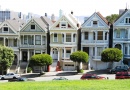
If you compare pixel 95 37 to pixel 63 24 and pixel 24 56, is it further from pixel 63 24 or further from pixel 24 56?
pixel 24 56

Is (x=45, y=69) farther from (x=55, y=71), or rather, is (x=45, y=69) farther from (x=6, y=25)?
(x=6, y=25)

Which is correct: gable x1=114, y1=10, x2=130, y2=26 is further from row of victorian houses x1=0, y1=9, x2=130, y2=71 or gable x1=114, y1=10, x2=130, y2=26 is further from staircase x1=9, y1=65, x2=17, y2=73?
staircase x1=9, y1=65, x2=17, y2=73

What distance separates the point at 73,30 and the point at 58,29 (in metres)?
2.65

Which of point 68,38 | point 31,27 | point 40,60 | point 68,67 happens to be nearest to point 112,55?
point 68,67

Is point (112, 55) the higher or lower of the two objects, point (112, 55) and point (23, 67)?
the higher

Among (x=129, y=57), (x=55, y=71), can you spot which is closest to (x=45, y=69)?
(x=55, y=71)

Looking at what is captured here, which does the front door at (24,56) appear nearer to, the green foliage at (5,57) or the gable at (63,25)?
the green foliage at (5,57)

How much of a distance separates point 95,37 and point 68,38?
15.7 feet

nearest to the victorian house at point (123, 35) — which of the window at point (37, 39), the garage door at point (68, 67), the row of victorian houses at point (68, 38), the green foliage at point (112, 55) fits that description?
the row of victorian houses at point (68, 38)

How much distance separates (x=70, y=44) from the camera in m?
54.7

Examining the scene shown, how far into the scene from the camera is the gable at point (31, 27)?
180 feet

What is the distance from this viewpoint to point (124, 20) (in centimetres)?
5238

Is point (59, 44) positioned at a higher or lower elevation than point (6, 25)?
lower

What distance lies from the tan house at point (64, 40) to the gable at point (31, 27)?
2.54 m
